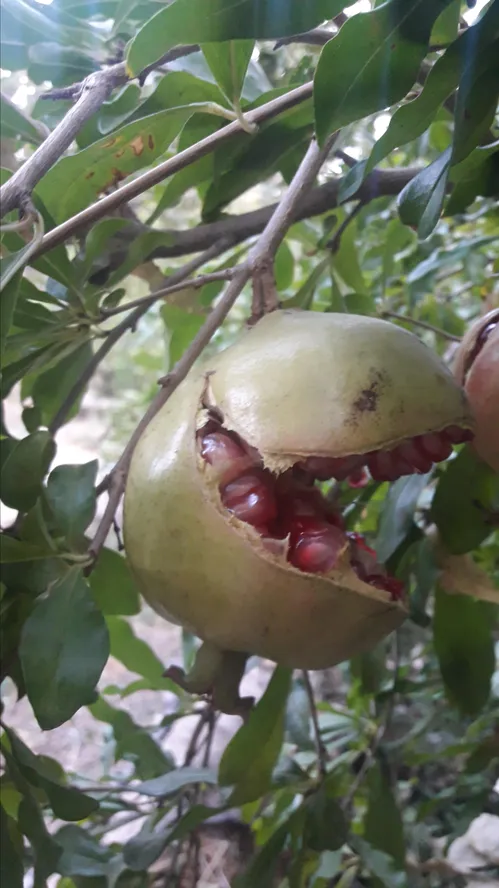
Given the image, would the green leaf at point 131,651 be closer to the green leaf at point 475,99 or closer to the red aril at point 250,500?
the red aril at point 250,500

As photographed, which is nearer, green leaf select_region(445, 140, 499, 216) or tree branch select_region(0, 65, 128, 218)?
tree branch select_region(0, 65, 128, 218)

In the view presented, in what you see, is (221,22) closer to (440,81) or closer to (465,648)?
(440,81)

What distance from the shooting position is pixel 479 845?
36.9 inches

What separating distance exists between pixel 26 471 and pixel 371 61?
377mm

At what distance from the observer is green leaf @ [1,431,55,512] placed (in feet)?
1.87

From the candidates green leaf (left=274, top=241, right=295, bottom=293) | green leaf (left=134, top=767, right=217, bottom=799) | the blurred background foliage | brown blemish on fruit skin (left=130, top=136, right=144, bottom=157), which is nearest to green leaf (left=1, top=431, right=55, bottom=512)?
the blurred background foliage

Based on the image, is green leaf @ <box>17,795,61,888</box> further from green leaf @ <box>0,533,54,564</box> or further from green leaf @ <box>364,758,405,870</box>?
green leaf @ <box>364,758,405,870</box>

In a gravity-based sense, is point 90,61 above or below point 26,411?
above

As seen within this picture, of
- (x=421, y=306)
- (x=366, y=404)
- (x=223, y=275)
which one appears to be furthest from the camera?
(x=421, y=306)

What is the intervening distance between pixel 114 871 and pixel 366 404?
1.73ft

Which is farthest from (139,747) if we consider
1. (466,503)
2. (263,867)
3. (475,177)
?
(475,177)

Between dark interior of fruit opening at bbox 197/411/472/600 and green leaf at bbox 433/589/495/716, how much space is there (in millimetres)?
247

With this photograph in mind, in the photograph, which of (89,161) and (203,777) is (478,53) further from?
(203,777)

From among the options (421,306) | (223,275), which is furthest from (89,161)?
(421,306)
